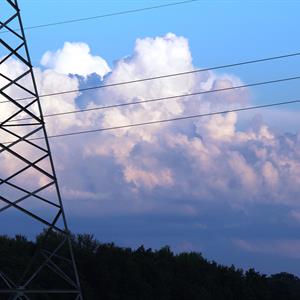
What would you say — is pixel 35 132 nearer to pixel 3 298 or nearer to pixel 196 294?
pixel 3 298

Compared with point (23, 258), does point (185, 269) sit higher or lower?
higher

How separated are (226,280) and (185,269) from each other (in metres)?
7.17

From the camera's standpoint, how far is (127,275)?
237 ft

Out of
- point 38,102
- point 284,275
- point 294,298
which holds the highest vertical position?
point 284,275

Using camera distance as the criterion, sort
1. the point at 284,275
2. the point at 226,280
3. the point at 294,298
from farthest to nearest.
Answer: the point at 284,275 → the point at 294,298 → the point at 226,280

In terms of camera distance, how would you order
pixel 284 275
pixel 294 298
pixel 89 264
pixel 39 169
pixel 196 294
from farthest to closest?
pixel 284 275
pixel 294 298
pixel 196 294
pixel 89 264
pixel 39 169

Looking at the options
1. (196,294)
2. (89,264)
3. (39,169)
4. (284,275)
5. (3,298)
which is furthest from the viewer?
(284,275)

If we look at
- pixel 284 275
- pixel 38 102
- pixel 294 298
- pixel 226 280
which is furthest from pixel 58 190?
pixel 284 275

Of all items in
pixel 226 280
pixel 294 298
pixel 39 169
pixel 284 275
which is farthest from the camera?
pixel 284 275

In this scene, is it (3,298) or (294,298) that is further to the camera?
(294,298)

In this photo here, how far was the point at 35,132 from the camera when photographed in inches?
1059

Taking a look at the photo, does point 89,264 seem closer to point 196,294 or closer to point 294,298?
point 196,294

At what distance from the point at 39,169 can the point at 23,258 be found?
38.4m

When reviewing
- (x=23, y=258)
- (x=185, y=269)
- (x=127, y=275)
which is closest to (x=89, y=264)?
(x=127, y=275)
